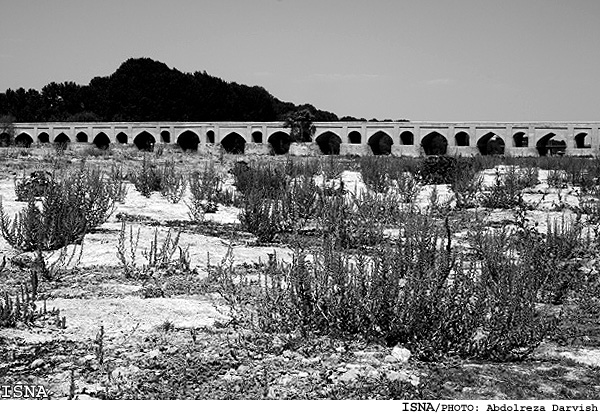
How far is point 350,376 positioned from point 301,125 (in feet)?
136

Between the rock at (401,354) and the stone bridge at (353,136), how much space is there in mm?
30582

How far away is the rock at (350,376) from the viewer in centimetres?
309

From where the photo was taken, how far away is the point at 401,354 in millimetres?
3383

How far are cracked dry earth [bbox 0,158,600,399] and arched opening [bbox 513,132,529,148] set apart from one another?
37643mm

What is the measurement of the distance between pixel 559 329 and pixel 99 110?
2674 inches

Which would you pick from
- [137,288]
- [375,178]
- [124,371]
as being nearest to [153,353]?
[124,371]

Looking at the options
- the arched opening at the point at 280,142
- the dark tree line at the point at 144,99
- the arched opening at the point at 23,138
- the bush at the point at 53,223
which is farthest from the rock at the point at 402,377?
the dark tree line at the point at 144,99

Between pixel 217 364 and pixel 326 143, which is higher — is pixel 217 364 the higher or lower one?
the lower one

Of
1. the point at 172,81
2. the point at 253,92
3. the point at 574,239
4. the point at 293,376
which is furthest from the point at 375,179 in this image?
the point at 253,92

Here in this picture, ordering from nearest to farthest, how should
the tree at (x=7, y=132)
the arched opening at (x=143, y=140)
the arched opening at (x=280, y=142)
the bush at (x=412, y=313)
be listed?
the bush at (x=412, y=313)
the arched opening at (x=280, y=142)
the tree at (x=7, y=132)
the arched opening at (x=143, y=140)

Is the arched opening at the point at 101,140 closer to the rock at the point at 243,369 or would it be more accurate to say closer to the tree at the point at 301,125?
the tree at the point at 301,125

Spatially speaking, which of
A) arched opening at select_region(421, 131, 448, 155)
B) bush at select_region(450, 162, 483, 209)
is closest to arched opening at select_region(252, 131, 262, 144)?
arched opening at select_region(421, 131, 448, 155)

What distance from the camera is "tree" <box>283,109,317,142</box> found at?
43844 mm

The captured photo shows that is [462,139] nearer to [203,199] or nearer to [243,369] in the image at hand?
[203,199]
